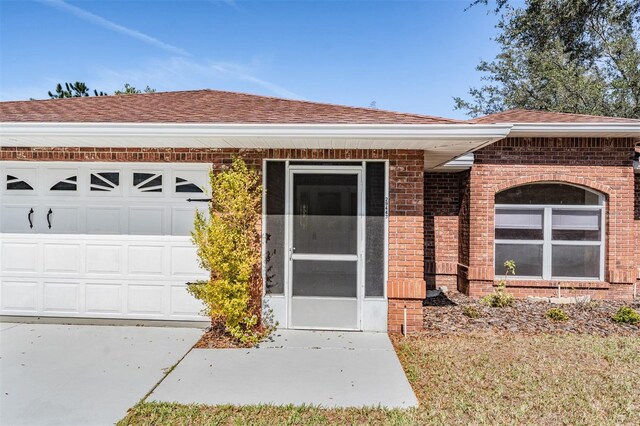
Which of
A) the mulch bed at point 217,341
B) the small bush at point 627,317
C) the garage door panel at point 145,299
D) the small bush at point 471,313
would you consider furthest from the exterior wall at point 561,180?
the garage door panel at point 145,299

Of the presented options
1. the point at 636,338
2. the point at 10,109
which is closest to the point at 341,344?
the point at 636,338

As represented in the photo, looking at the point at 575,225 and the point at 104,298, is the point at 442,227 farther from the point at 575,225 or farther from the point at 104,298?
the point at 104,298

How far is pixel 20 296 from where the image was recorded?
6.14m

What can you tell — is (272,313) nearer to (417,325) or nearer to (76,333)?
(417,325)

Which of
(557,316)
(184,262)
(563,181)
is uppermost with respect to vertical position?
(563,181)

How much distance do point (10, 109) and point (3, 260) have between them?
7.99ft

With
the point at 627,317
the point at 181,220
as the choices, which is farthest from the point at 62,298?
the point at 627,317

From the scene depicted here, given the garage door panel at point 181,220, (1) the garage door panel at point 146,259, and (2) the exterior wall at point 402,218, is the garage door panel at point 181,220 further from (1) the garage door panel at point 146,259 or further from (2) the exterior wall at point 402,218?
(2) the exterior wall at point 402,218

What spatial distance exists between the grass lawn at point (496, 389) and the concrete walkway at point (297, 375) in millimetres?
167

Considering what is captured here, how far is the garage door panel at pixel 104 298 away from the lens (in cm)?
607

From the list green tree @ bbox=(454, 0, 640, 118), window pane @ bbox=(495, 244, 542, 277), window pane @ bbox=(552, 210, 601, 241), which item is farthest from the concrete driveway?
green tree @ bbox=(454, 0, 640, 118)

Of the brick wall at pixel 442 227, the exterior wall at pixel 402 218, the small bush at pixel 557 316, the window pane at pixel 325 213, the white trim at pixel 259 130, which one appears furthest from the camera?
the brick wall at pixel 442 227

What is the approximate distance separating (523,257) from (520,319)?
212cm

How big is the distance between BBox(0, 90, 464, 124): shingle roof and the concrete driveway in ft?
9.83
